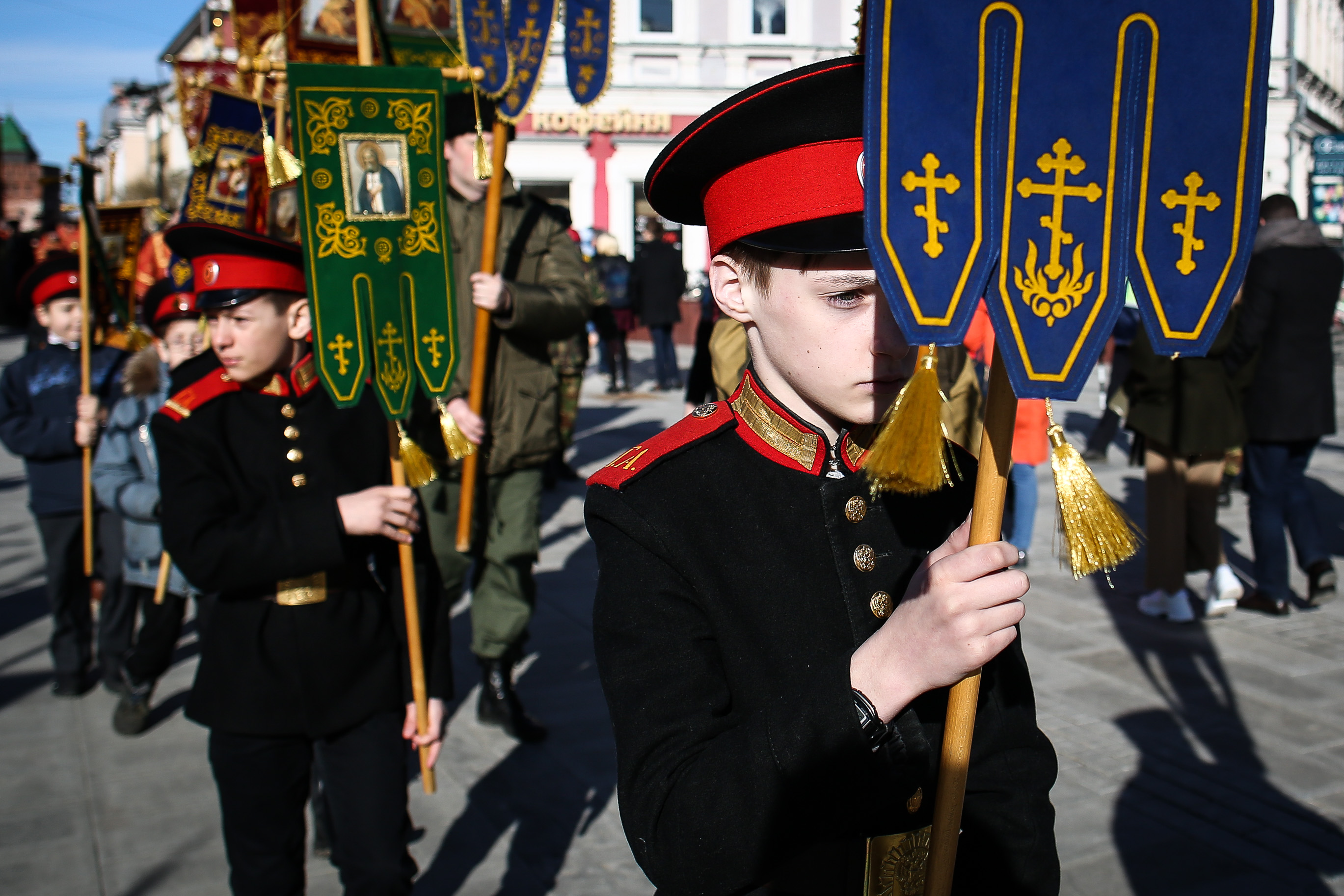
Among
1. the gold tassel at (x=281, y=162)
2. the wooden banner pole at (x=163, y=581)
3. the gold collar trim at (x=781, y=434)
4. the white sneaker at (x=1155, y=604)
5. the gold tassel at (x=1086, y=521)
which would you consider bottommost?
the white sneaker at (x=1155, y=604)

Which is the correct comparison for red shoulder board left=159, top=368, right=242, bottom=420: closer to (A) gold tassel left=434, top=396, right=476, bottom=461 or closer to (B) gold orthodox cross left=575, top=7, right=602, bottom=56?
(A) gold tassel left=434, top=396, right=476, bottom=461

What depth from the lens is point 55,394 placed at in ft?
17.9

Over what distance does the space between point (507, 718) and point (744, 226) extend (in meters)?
3.44

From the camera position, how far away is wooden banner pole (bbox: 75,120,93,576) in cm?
523

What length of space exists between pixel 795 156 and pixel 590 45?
156 inches

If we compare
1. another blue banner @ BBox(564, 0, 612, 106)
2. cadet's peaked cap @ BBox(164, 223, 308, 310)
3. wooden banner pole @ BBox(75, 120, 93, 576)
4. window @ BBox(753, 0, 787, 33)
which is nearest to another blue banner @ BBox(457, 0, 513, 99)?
another blue banner @ BBox(564, 0, 612, 106)

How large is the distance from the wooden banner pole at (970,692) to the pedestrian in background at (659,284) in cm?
1369

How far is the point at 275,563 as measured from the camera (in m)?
2.62

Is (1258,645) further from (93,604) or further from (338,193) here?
(93,604)

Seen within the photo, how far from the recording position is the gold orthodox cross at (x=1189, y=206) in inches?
47.5

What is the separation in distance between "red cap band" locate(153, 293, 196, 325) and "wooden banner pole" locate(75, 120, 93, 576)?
2.11ft

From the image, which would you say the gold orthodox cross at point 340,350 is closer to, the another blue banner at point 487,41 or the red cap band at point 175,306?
the another blue banner at point 487,41

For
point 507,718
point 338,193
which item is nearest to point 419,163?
point 338,193

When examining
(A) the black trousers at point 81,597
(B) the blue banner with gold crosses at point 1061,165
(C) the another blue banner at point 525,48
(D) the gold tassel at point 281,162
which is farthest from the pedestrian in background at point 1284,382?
(A) the black trousers at point 81,597
